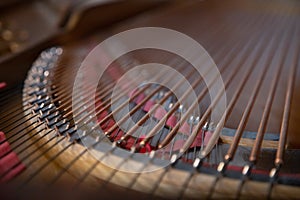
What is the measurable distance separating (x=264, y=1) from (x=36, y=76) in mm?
2017

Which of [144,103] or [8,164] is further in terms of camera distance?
[144,103]

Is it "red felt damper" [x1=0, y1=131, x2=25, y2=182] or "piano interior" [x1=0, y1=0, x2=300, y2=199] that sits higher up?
"piano interior" [x1=0, y1=0, x2=300, y2=199]

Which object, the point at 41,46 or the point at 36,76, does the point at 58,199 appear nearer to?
the point at 36,76

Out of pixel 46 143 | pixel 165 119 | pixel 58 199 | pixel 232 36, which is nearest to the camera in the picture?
pixel 58 199

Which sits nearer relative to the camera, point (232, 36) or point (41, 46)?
point (41, 46)

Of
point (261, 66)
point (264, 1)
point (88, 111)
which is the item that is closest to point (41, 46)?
point (88, 111)

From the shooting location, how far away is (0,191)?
98 centimetres

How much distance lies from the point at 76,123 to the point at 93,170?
29 centimetres

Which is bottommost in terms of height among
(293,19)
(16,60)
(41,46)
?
(16,60)

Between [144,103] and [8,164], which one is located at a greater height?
[144,103]

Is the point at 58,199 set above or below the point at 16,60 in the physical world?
below

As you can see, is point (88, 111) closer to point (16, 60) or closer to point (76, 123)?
point (76, 123)

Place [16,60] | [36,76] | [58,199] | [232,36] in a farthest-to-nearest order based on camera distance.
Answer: [232,36] < [36,76] < [16,60] < [58,199]

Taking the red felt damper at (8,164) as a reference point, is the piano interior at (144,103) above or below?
above
